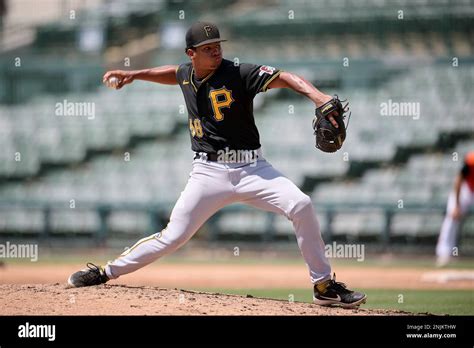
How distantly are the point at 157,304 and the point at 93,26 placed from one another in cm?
1475

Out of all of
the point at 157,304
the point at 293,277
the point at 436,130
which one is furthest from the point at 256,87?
the point at 436,130

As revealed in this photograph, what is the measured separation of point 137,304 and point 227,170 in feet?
3.80

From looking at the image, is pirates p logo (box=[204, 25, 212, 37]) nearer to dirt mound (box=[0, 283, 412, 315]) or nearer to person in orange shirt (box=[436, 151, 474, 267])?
dirt mound (box=[0, 283, 412, 315])

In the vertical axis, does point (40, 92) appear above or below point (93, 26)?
below

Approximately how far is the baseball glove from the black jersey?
45 cm

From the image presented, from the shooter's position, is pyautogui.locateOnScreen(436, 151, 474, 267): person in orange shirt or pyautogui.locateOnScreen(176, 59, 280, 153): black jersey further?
pyautogui.locateOnScreen(436, 151, 474, 267): person in orange shirt

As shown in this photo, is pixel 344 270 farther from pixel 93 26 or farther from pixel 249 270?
pixel 93 26

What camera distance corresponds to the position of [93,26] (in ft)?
64.3

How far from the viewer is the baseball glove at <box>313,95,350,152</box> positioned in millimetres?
5695

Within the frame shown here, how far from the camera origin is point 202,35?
5965 millimetres

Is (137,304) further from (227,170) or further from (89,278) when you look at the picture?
(227,170)

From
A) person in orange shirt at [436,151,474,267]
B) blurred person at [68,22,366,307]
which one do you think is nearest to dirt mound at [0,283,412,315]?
blurred person at [68,22,366,307]

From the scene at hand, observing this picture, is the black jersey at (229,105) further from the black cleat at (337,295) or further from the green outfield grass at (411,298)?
the green outfield grass at (411,298)

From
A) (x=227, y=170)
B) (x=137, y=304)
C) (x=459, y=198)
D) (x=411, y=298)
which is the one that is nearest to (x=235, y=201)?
(x=227, y=170)
